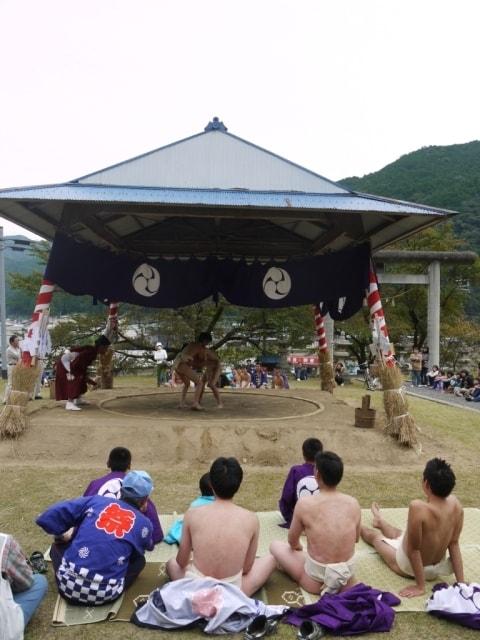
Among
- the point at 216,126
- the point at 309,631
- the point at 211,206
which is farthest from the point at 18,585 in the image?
the point at 216,126

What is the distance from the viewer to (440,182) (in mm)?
37656

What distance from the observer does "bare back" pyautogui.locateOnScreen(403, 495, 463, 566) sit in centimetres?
306

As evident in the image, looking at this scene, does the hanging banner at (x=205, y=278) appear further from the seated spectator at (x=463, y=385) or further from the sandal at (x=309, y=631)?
the seated spectator at (x=463, y=385)

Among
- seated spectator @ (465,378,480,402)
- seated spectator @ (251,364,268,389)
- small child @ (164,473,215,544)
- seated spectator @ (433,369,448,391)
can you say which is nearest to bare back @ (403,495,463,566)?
small child @ (164,473,215,544)

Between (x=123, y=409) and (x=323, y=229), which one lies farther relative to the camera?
(x=323, y=229)

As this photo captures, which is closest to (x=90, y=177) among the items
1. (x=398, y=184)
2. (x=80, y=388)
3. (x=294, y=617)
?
(x=80, y=388)

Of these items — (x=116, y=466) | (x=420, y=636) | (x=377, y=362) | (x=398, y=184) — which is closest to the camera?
(x=420, y=636)

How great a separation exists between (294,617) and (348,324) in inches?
833

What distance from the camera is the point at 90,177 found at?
7.52 metres

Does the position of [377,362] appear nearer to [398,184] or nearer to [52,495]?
[52,495]

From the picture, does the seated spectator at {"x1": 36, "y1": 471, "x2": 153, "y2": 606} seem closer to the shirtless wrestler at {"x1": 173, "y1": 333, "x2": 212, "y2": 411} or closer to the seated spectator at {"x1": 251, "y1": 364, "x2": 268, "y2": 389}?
the shirtless wrestler at {"x1": 173, "y1": 333, "x2": 212, "y2": 411}

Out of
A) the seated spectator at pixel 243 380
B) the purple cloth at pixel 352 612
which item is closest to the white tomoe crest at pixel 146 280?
the purple cloth at pixel 352 612

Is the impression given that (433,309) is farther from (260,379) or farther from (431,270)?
(260,379)

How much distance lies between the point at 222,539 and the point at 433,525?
4.00 ft
